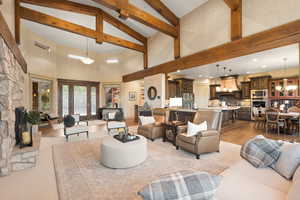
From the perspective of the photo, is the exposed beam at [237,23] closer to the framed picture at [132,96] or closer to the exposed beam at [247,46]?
the exposed beam at [247,46]

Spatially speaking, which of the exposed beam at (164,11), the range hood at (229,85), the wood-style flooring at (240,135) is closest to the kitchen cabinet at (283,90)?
the range hood at (229,85)

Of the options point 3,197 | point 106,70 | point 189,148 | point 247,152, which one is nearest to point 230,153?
point 189,148

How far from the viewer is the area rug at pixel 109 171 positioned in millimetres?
1897

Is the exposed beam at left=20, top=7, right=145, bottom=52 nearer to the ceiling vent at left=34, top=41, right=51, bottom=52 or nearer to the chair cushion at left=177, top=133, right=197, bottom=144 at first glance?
the ceiling vent at left=34, top=41, right=51, bottom=52

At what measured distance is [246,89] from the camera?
27.3ft

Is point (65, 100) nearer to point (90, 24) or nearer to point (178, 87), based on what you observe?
point (90, 24)

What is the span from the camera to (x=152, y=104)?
7137 millimetres

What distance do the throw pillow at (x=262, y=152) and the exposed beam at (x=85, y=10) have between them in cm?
689

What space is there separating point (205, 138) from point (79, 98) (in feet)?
27.3

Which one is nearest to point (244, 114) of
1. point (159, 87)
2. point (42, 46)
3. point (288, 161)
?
point (159, 87)

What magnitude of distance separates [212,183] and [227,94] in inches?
388

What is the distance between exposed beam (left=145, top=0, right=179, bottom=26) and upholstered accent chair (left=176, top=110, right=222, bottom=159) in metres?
3.97

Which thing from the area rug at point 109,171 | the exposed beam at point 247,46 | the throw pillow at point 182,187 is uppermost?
the exposed beam at point 247,46

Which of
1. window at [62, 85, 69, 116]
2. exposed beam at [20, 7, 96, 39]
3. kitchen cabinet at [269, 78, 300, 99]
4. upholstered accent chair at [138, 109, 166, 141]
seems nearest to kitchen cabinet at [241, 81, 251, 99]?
kitchen cabinet at [269, 78, 300, 99]
